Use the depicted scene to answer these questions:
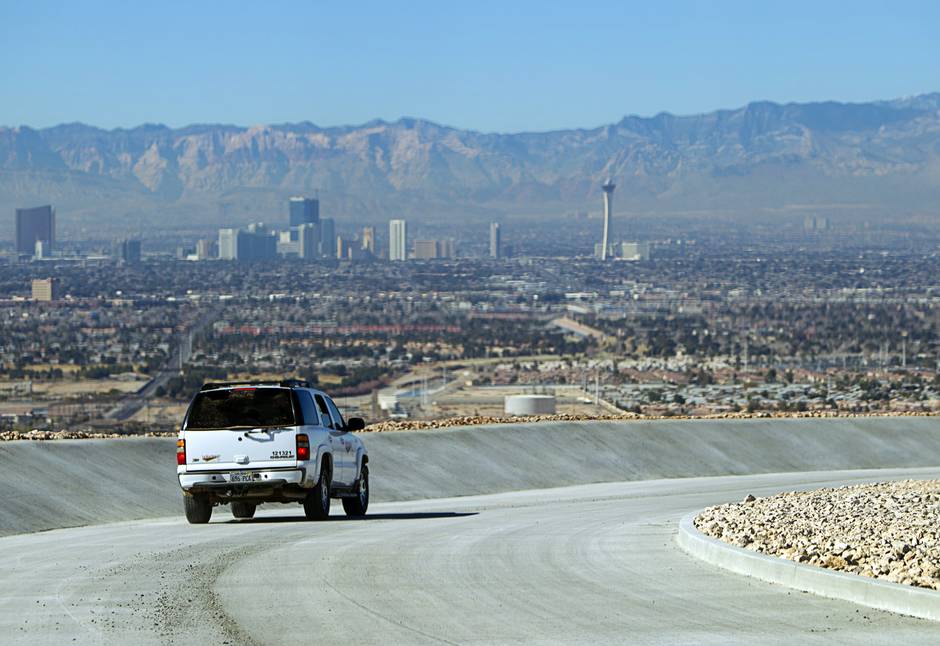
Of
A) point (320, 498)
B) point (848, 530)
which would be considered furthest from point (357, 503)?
point (848, 530)

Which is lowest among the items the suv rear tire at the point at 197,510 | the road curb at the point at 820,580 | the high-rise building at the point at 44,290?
the high-rise building at the point at 44,290

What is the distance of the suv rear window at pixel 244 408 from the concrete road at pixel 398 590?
4.10ft

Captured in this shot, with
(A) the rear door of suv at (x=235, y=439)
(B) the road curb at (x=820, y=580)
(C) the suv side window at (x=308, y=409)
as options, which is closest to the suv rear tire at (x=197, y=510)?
(A) the rear door of suv at (x=235, y=439)

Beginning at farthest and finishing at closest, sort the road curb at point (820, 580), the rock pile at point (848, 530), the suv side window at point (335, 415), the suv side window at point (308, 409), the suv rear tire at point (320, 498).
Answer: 1. the suv side window at point (335, 415)
2. the suv rear tire at point (320, 498)
3. the suv side window at point (308, 409)
4. the rock pile at point (848, 530)
5. the road curb at point (820, 580)

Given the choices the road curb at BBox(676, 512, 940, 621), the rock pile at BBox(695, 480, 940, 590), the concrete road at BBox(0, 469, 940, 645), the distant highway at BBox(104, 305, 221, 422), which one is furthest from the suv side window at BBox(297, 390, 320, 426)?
the distant highway at BBox(104, 305, 221, 422)

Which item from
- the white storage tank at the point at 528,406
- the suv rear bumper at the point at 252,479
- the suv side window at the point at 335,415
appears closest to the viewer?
the suv rear bumper at the point at 252,479

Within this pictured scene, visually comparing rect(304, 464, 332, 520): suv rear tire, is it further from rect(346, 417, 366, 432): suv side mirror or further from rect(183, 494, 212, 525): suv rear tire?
rect(183, 494, 212, 525): suv rear tire

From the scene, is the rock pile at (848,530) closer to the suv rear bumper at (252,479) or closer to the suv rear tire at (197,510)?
the suv rear bumper at (252,479)

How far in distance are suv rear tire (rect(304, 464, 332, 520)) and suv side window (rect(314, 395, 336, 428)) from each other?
2.13 feet

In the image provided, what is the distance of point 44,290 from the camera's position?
171875 millimetres

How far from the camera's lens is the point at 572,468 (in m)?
34.4

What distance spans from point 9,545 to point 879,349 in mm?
104517

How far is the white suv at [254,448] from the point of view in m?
21.2

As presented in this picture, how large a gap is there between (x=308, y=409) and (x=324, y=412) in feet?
3.21
